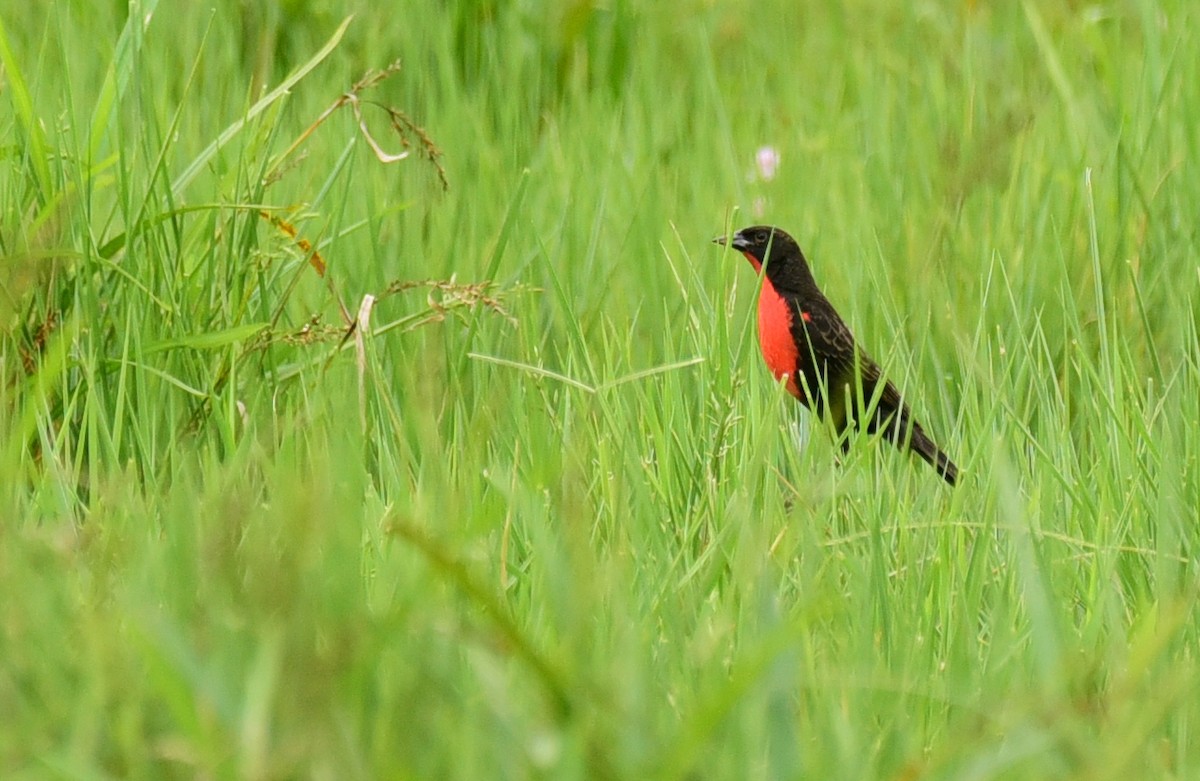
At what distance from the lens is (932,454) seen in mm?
3287

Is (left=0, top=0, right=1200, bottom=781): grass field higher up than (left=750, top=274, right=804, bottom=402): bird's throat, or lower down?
higher up

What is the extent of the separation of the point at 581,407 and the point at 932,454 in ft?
2.55

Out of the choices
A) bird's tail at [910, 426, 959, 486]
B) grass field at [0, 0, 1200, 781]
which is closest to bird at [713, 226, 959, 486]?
grass field at [0, 0, 1200, 781]

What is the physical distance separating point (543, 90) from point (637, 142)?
2.54 ft

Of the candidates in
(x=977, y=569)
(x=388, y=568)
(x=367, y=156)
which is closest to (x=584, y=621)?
(x=388, y=568)

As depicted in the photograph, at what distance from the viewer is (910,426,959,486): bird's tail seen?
3.13 meters

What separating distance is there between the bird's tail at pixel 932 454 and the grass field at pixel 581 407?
5 cm

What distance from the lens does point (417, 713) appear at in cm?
154

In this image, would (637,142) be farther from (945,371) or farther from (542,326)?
(945,371)

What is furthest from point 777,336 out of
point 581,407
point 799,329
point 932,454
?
point 581,407

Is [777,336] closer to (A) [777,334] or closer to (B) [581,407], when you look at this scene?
(A) [777,334]

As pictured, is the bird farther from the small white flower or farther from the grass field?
the small white flower

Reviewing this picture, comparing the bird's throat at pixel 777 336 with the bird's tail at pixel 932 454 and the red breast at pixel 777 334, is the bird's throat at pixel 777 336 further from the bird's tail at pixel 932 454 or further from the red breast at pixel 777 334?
the bird's tail at pixel 932 454

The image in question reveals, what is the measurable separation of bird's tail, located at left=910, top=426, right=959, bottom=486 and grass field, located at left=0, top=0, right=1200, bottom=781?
0.15 feet
